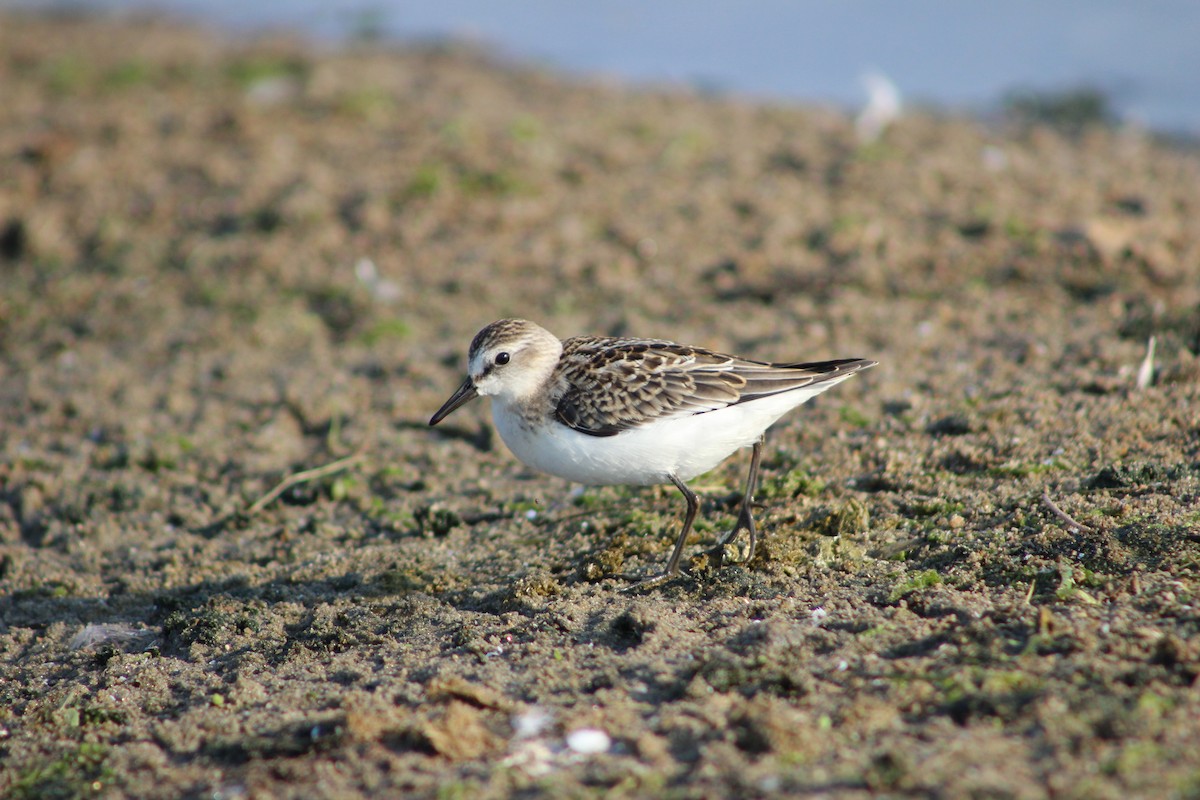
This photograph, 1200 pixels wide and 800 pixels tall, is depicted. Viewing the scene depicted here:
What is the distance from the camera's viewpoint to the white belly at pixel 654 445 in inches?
202

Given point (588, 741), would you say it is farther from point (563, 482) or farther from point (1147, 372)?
point (1147, 372)

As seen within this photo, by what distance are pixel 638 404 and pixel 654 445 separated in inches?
9.5

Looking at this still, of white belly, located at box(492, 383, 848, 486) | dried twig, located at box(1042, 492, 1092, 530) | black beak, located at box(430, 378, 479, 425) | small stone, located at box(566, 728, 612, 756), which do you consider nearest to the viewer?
small stone, located at box(566, 728, 612, 756)

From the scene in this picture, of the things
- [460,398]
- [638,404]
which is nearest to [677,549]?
[638,404]

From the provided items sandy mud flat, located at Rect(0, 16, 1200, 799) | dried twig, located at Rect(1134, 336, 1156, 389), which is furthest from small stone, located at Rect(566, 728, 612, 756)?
dried twig, located at Rect(1134, 336, 1156, 389)

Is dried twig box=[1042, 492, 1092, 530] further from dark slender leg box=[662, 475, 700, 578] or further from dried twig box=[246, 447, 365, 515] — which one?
dried twig box=[246, 447, 365, 515]

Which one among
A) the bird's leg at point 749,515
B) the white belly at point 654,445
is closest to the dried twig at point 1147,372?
the white belly at point 654,445

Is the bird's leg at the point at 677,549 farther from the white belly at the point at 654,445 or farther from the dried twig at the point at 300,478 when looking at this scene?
the dried twig at the point at 300,478

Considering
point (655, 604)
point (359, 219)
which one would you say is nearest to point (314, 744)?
point (655, 604)

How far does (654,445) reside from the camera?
→ 5.14 metres

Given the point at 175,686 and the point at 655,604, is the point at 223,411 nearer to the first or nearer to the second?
the point at 175,686

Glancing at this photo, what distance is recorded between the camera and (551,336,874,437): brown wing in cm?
526

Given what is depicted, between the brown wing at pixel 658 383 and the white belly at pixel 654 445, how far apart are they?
0.05 m

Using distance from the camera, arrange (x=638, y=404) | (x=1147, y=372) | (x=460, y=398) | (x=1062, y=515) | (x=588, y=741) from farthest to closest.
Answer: (x=1147, y=372) < (x=460, y=398) < (x=638, y=404) < (x=1062, y=515) < (x=588, y=741)
